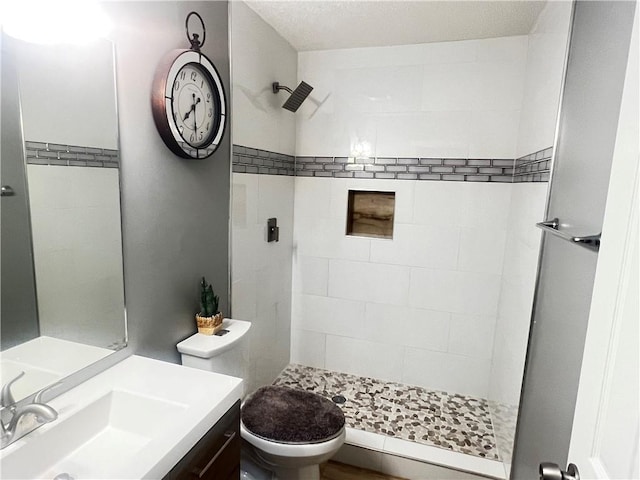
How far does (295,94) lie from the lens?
2.33 meters

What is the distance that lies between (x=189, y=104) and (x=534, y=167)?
156cm

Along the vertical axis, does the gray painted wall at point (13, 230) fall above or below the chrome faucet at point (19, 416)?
above

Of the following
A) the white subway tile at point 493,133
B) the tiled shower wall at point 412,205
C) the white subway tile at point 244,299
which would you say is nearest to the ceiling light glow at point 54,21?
the white subway tile at point 244,299

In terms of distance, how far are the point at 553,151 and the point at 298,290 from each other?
1.89 metres

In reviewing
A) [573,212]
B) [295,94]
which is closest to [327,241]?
[295,94]

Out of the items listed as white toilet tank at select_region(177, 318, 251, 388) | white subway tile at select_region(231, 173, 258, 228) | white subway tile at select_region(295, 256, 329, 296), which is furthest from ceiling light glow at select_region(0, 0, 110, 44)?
white subway tile at select_region(295, 256, 329, 296)

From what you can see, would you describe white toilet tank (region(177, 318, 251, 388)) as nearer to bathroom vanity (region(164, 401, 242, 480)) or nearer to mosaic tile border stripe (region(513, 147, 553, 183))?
bathroom vanity (region(164, 401, 242, 480))

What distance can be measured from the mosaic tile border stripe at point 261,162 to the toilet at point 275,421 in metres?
0.84

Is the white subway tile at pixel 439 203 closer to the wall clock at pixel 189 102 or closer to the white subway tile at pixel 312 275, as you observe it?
the white subway tile at pixel 312 275

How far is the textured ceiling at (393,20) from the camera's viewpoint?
1.86 metres

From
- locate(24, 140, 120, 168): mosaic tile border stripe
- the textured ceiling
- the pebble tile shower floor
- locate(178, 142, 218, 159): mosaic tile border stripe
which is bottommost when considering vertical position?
the pebble tile shower floor

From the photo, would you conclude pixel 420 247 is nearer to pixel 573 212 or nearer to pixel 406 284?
pixel 406 284

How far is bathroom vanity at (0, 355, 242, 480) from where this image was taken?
902mm

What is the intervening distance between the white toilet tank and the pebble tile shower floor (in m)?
0.90
